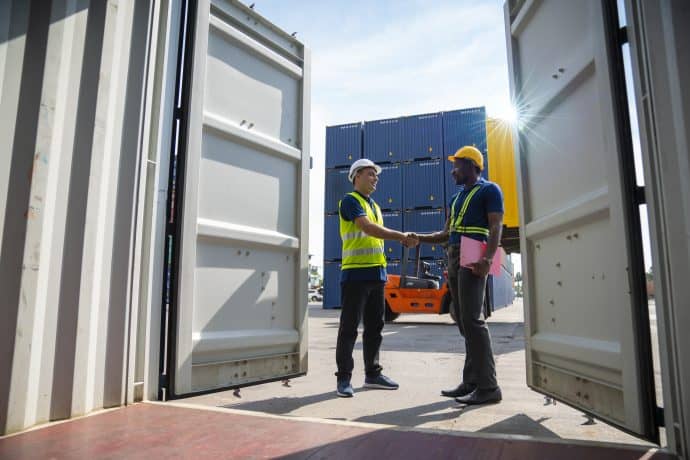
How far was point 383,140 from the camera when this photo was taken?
51.1 ft

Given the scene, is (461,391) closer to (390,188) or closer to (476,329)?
(476,329)

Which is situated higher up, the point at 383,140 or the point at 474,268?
the point at 383,140

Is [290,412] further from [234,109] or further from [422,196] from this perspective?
[422,196]

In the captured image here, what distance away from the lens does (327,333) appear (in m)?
8.16

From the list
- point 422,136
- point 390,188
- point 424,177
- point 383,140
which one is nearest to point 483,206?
point 424,177

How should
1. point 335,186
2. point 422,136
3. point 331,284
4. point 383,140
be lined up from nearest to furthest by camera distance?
point 422,136 → point 383,140 → point 335,186 → point 331,284

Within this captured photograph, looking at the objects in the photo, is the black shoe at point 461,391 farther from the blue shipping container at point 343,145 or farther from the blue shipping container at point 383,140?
the blue shipping container at point 343,145

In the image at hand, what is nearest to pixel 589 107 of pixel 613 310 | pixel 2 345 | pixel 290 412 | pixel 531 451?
pixel 613 310

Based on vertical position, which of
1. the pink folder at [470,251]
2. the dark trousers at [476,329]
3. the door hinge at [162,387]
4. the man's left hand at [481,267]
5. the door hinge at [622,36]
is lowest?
the door hinge at [162,387]

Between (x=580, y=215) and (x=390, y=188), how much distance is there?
42.2ft

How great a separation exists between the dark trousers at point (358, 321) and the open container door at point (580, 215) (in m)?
1.15

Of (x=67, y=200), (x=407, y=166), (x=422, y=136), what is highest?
(x=422, y=136)

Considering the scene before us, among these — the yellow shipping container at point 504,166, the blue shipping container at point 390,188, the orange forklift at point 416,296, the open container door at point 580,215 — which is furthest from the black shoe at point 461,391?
the blue shipping container at point 390,188

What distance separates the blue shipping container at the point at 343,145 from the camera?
1589 cm
